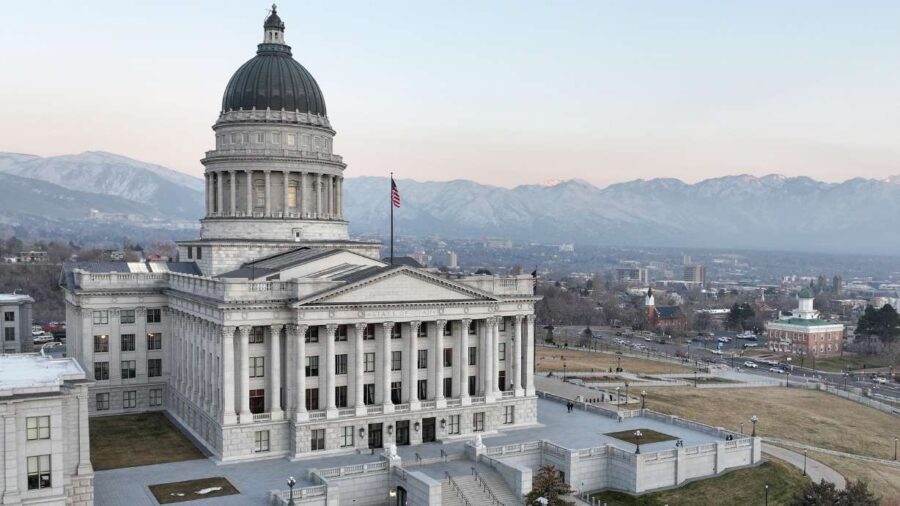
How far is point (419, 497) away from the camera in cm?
5509

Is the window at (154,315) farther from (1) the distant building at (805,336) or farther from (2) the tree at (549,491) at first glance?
(1) the distant building at (805,336)

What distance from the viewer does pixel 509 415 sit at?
75.1 metres

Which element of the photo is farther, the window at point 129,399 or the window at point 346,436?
the window at point 129,399

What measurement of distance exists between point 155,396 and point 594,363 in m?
76.1

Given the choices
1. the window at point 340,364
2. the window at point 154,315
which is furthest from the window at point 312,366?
the window at point 154,315

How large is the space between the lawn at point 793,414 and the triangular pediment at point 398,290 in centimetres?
3642

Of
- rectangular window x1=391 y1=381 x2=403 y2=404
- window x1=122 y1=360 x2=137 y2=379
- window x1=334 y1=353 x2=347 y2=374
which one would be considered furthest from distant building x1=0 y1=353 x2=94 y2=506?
window x1=122 y1=360 x2=137 y2=379

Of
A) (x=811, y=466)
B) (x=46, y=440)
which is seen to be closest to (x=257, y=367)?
(x=46, y=440)

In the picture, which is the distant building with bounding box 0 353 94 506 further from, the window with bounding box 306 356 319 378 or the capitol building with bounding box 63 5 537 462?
the window with bounding box 306 356 319 378

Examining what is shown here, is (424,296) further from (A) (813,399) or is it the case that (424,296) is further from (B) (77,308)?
(A) (813,399)

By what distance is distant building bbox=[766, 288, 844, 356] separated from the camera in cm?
17062

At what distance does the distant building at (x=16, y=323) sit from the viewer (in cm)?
10081

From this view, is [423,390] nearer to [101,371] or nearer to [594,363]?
[101,371]

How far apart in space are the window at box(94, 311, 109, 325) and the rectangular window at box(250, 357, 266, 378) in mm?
24690
